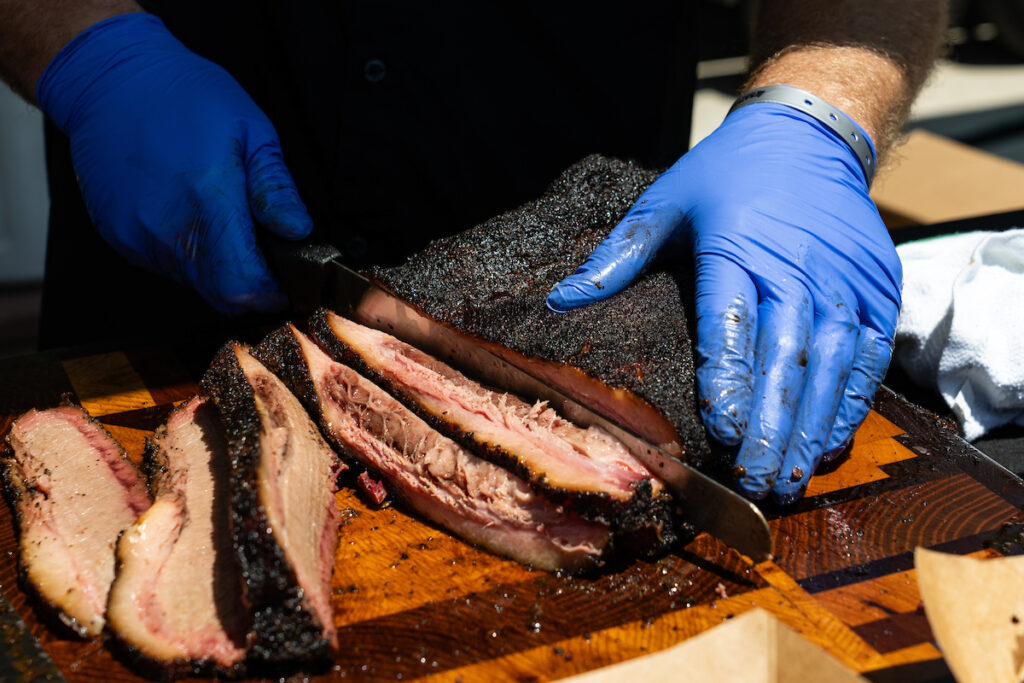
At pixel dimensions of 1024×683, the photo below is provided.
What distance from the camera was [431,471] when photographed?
254 cm

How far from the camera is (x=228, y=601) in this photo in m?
2.14

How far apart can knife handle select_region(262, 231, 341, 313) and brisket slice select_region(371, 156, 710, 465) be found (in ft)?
0.74

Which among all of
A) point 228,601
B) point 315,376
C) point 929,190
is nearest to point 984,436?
point 315,376

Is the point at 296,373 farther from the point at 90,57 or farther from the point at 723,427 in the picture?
the point at 90,57

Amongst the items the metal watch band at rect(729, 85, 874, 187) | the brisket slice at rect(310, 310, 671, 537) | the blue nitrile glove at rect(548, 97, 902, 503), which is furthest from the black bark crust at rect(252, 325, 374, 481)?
the metal watch band at rect(729, 85, 874, 187)

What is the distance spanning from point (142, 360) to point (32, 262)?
476 centimetres

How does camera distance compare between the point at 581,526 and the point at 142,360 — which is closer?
the point at 581,526

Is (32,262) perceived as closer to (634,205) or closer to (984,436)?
(634,205)

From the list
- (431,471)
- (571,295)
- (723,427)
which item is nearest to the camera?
(723,427)

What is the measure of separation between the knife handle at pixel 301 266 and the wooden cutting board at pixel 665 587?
74cm

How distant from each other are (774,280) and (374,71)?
1.78 meters

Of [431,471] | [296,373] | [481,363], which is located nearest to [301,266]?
[296,373]

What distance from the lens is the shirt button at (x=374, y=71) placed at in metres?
3.36

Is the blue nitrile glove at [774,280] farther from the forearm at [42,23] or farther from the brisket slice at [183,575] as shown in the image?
the forearm at [42,23]
